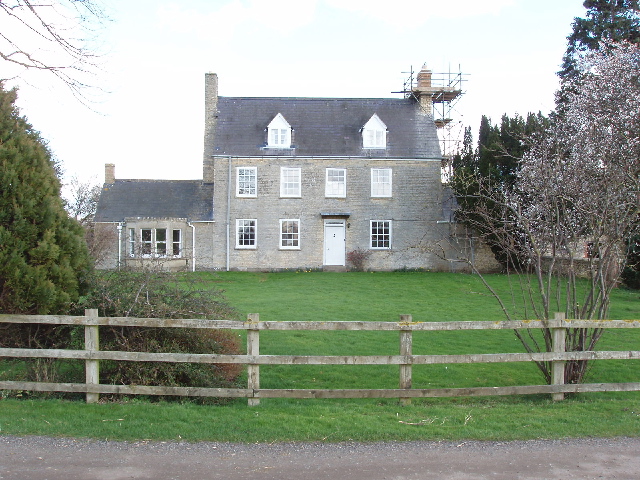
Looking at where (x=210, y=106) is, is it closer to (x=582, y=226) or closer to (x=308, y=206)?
(x=308, y=206)

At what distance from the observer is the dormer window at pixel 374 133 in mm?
31797

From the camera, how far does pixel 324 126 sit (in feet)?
107

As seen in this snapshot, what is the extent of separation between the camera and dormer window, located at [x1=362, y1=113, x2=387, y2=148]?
31.8 m

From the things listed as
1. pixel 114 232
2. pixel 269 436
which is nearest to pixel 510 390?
pixel 269 436

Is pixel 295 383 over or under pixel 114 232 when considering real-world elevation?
under

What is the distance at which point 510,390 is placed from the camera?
7.20 m

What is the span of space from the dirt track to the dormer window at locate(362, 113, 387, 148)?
88.1 feet

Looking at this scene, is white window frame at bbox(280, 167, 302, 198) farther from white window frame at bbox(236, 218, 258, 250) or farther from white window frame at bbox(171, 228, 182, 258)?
white window frame at bbox(171, 228, 182, 258)

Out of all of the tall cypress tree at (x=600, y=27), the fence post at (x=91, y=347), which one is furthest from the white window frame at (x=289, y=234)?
the fence post at (x=91, y=347)

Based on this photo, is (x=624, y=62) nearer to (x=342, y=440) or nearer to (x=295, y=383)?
(x=295, y=383)

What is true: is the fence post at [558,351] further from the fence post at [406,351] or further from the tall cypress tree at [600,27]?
the tall cypress tree at [600,27]

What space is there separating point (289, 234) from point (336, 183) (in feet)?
12.7

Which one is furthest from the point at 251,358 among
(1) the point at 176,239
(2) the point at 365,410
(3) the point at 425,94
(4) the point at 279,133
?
(3) the point at 425,94

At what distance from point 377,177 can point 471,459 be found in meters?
26.7
